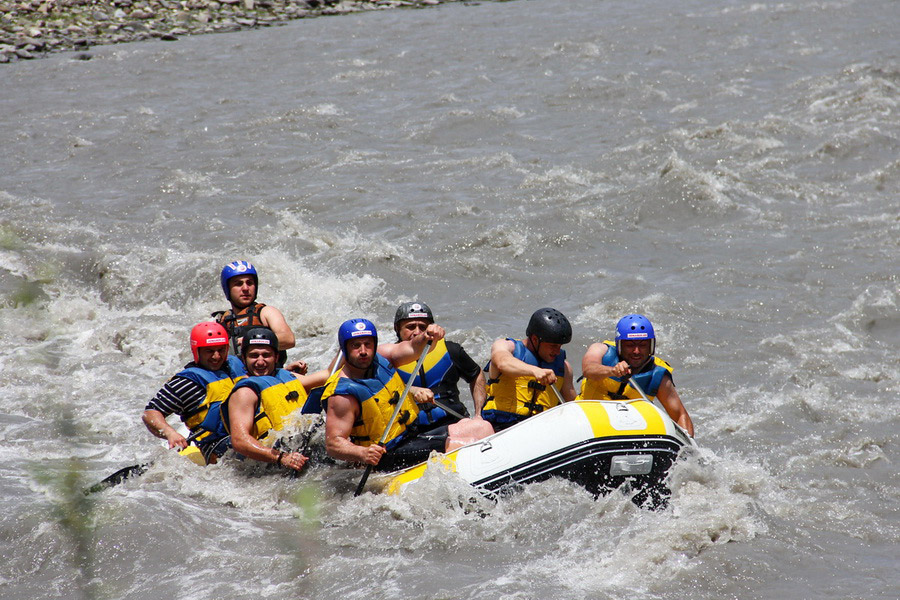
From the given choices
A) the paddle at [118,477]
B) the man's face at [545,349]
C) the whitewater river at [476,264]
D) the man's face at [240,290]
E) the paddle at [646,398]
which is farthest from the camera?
the man's face at [240,290]

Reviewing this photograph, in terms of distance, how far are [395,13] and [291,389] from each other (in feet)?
74.1

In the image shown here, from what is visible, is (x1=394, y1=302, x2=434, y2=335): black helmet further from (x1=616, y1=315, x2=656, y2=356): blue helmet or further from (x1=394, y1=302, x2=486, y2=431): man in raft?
(x1=616, y1=315, x2=656, y2=356): blue helmet

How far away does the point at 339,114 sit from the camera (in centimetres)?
1797

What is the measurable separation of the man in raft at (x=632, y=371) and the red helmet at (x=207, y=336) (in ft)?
7.73

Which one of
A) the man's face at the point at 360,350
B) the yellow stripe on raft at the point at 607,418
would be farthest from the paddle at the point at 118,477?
the yellow stripe on raft at the point at 607,418

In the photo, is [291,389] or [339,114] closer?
[291,389]

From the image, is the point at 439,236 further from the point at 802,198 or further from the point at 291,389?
the point at 291,389

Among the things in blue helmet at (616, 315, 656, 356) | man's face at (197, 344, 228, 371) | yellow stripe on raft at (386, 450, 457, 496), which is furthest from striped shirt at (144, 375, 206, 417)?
blue helmet at (616, 315, 656, 356)

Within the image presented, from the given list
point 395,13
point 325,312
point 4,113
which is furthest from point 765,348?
point 395,13

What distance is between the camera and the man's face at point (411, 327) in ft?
20.2

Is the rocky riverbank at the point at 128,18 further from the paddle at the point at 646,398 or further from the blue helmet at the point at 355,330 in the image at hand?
the paddle at the point at 646,398

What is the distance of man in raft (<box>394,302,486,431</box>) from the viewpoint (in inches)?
243

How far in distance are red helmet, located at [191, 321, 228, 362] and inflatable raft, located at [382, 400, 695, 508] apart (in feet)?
6.25

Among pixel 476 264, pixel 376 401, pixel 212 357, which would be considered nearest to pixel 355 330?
pixel 376 401
